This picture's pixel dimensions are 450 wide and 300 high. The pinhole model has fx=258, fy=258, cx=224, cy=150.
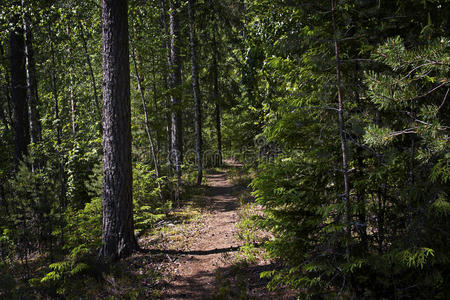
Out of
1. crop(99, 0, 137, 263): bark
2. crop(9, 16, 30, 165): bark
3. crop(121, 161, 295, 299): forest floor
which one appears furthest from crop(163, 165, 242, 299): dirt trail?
crop(9, 16, 30, 165): bark

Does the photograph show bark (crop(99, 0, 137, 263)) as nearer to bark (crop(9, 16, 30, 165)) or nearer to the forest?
the forest

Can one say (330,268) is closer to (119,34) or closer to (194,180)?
(119,34)

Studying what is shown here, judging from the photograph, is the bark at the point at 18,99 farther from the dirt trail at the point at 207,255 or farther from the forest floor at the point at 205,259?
the dirt trail at the point at 207,255

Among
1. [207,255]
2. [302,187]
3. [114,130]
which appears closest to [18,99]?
[114,130]

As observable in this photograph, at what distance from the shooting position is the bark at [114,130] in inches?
238

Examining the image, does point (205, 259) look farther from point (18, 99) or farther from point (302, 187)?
point (18, 99)

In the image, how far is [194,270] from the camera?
242 inches

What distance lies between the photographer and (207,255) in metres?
6.85

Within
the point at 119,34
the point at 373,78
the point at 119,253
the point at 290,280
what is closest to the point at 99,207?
the point at 119,253

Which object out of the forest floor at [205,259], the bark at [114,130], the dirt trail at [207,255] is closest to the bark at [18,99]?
the bark at [114,130]

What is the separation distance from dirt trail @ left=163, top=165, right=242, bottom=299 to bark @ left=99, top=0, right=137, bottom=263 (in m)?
1.68

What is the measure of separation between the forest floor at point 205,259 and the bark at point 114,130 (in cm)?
85

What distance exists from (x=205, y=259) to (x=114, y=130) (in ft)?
12.9

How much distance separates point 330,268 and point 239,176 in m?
14.0
